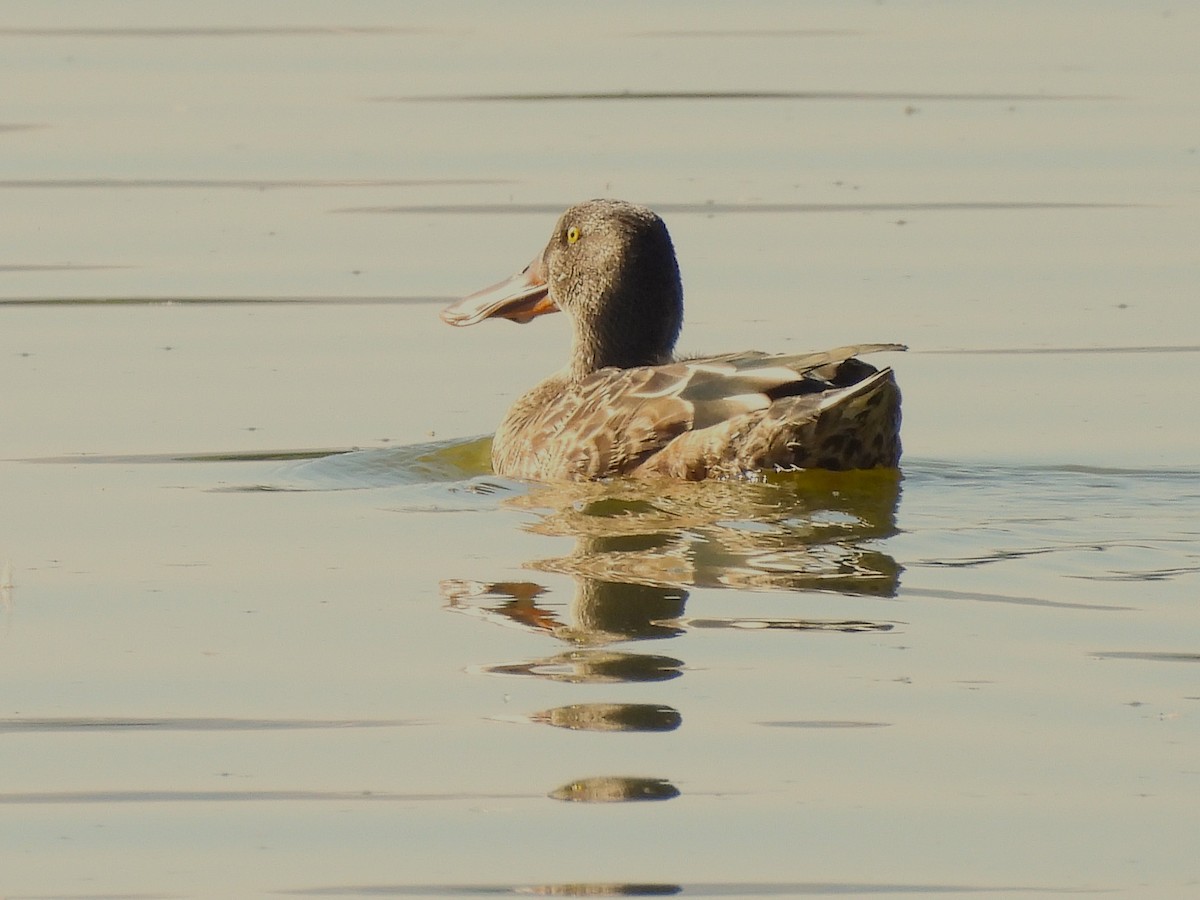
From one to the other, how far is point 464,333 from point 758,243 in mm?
2125

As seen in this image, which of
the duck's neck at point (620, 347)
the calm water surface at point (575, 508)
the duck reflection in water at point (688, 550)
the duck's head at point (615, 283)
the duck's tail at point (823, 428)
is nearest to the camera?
the calm water surface at point (575, 508)

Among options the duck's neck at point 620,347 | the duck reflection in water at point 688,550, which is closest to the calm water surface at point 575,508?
Result: the duck reflection in water at point 688,550

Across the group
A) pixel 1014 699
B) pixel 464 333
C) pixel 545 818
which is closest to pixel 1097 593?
pixel 1014 699

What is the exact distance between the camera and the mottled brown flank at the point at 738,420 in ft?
30.1

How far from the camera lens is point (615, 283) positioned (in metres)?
10.7

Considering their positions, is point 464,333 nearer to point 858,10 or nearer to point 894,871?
point 894,871

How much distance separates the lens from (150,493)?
9.59 metres

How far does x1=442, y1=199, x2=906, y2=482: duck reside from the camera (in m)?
9.21

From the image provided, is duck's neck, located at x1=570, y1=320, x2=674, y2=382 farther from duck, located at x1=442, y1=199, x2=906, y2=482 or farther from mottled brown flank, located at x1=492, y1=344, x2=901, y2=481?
mottled brown flank, located at x1=492, y1=344, x2=901, y2=481

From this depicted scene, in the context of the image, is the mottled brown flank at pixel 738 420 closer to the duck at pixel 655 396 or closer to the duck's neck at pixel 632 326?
the duck at pixel 655 396

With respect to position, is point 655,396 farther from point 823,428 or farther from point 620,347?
point 620,347

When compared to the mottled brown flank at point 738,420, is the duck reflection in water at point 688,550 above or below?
below

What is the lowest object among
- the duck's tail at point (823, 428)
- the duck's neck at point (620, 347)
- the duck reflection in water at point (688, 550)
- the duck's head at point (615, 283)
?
the duck reflection in water at point (688, 550)

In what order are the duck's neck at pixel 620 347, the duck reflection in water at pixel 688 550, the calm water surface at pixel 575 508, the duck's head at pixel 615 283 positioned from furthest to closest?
the duck's neck at pixel 620 347 → the duck's head at pixel 615 283 → the duck reflection in water at pixel 688 550 → the calm water surface at pixel 575 508
